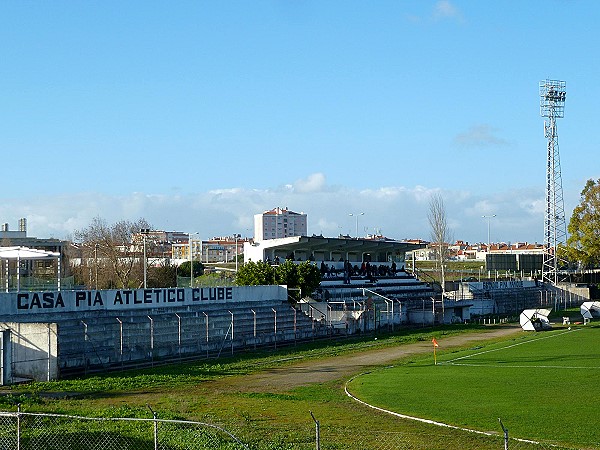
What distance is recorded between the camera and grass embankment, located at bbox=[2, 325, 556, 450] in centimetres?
1950

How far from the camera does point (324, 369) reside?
123ft

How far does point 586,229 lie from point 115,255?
187 feet

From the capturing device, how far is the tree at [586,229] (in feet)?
329

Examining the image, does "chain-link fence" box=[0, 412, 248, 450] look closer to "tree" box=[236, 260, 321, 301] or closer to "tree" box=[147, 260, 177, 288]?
"tree" box=[236, 260, 321, 301]

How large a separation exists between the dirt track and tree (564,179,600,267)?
54.7 m

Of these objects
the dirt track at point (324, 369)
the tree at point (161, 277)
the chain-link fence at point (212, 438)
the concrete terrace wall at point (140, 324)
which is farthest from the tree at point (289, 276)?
the chain-link fence at point (212, 438)

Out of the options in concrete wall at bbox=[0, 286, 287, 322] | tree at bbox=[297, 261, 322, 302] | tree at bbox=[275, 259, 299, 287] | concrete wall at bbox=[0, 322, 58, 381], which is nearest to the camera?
concrete wall at bbox=[0, 322, 58, 381]

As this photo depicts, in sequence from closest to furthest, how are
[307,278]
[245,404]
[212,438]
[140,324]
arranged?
1. [212,438]
2. [245,404]
3. [140,324]
4. [307,278]

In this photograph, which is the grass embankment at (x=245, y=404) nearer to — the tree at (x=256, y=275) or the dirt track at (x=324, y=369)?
the dirt track at (x=324, y=369)

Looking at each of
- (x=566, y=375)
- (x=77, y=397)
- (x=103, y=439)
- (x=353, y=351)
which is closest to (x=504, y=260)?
(x=353, y=351)

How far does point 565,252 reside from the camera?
103 m

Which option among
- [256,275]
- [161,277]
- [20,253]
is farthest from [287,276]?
[161,277]

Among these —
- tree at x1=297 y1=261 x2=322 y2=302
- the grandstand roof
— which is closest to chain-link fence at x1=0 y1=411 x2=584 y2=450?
the grandstand roof

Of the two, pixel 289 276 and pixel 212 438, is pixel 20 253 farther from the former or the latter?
pixel 212 438
